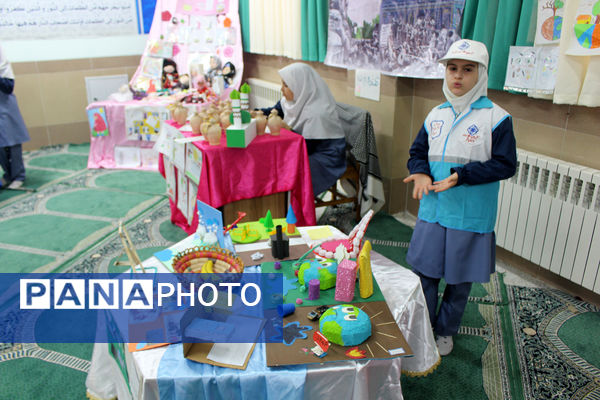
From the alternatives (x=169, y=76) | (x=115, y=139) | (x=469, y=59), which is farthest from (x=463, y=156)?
(x=169, y=76)

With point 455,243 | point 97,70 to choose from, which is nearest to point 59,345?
point 455,243

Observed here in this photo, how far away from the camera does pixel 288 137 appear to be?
122 inches

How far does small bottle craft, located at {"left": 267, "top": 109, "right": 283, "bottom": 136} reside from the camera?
122 inches

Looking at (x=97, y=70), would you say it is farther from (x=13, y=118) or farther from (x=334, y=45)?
(x=334, y=45)

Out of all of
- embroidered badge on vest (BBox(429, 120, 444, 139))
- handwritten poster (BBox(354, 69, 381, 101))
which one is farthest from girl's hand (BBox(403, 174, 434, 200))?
handwritten poster (BBox(354, 69, 381, 101))

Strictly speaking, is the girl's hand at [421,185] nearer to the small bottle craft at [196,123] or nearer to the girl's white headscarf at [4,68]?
the small bottle craft at [196,123]

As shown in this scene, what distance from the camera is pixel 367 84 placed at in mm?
3801

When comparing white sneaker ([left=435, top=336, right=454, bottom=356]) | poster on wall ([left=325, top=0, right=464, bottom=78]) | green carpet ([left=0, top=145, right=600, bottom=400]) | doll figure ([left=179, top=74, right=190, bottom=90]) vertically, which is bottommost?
green carpet ([left=0, top=145, right=600, bottom=400])

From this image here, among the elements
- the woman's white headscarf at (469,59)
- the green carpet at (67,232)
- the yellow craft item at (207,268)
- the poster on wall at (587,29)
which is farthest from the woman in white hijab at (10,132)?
the poster on wall at (587,29)

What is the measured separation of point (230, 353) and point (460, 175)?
1140 millimetres

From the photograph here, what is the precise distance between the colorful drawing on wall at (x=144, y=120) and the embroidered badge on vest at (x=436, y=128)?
3598mm

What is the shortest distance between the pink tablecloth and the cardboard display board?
1.59m

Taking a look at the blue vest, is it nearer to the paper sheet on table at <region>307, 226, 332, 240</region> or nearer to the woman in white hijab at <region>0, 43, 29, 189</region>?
the paper sheet on table at <region>307, 226, 332, 240</region>

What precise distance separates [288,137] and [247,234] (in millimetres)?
1253
